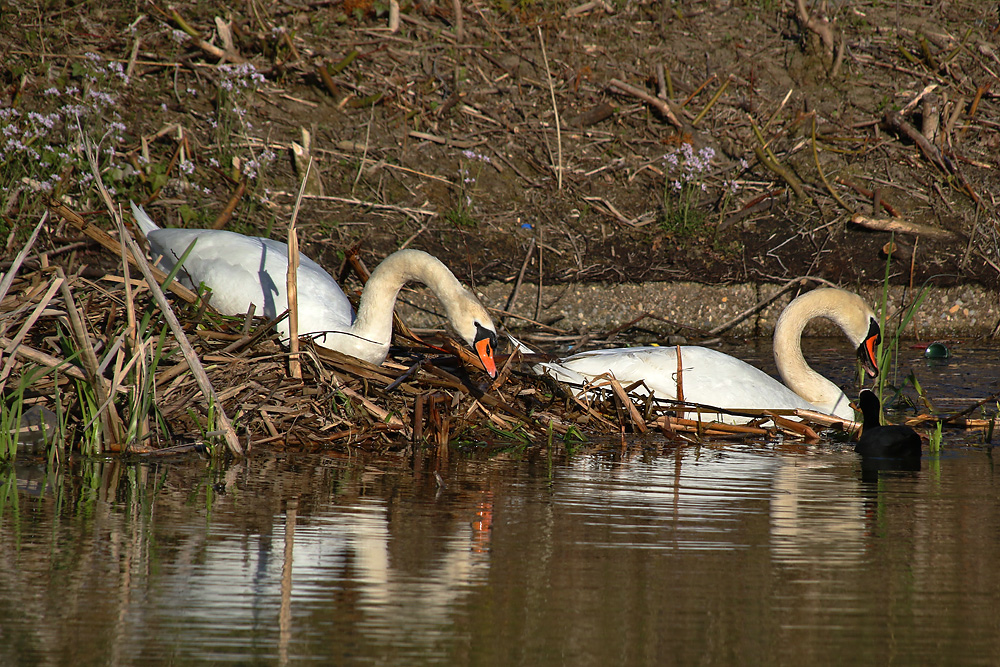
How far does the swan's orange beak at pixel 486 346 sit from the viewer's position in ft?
19.1

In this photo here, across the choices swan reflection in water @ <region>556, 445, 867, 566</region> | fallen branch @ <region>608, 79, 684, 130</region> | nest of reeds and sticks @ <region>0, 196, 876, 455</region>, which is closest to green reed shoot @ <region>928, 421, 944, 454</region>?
swan reflection in water @ <region>556, 445, 867, 566</region>

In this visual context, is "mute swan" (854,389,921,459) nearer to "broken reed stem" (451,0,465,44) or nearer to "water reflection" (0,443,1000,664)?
"water reflection" (0,443,1000,664)

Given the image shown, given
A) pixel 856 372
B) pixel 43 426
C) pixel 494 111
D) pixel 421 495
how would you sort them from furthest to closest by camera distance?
pixel 494 111
pixel 856 372
pixel 43 426
pixel 421 495

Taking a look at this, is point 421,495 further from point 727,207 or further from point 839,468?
point 727,207

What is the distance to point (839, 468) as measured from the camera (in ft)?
16.9

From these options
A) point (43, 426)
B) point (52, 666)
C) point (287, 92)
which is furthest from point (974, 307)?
point (52, 666)

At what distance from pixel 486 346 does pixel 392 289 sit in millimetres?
670

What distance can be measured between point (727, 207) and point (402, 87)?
3.05m

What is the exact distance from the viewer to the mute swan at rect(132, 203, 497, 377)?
Answer: 5.98 metres

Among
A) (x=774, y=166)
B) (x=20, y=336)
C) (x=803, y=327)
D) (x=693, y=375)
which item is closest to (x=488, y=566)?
(x=20, y=336)

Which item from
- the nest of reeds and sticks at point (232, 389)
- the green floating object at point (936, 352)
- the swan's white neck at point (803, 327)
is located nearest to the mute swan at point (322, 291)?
the nest of reeds and sticks at point (232, 389)

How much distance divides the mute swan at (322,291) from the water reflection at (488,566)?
1.33 meters

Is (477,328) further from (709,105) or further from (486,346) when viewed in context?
(709,105)

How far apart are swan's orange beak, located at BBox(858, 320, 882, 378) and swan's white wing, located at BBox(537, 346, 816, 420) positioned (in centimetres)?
61
